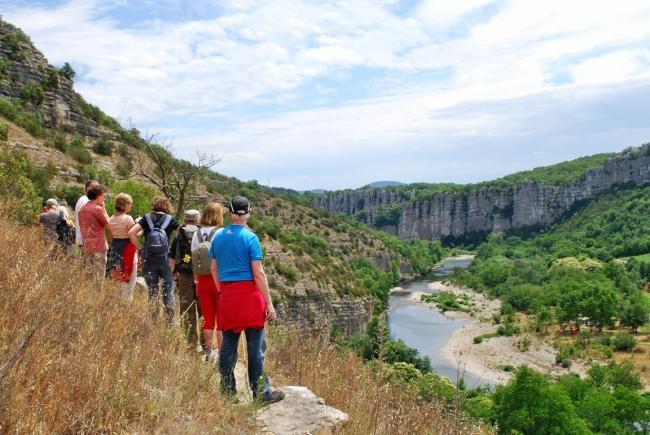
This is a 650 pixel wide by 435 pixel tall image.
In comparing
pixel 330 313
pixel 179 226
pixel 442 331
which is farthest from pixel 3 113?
pixel 442 331

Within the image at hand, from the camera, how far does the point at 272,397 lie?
177 inches

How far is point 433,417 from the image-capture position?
413 centimetres

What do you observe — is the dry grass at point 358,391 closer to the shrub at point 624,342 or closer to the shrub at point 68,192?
the shrub at point 68,192

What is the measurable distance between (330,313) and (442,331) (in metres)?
26.2

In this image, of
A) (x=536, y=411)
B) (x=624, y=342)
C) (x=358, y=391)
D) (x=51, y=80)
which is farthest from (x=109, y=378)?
(x=624, y=342)

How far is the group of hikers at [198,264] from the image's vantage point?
15.3 feet

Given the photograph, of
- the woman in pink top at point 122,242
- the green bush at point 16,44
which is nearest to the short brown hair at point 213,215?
the woman in pink top at point 122,242

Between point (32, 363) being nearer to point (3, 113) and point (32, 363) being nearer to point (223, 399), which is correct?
point (223, 399)

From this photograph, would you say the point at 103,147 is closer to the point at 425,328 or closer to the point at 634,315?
the point at 425,328

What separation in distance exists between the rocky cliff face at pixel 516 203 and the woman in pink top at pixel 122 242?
145574 millimetres

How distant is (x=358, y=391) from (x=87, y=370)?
256cm

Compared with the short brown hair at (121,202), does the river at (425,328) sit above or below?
below

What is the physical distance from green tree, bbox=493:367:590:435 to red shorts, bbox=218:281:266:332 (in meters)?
23.6

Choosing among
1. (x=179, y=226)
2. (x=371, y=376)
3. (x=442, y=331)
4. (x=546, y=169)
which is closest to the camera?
(x=371, y=376)
